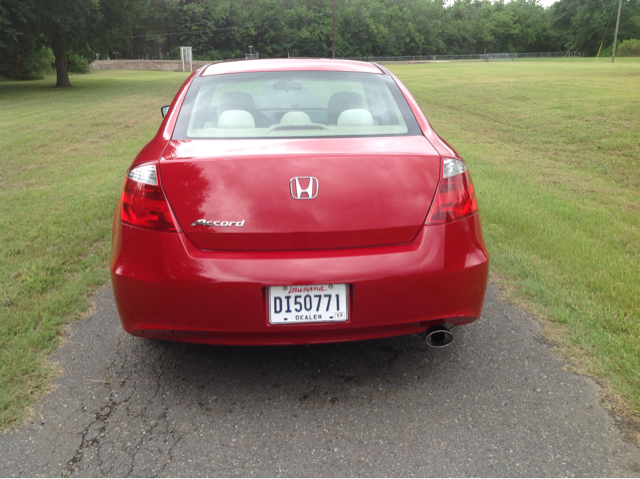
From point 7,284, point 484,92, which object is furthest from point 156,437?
point 484,92

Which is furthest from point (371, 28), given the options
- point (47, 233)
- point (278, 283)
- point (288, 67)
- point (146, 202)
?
point (278, 283)

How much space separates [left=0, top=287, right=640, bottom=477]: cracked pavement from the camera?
6.81ft

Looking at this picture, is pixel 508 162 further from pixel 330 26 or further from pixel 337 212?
pixel 330 26

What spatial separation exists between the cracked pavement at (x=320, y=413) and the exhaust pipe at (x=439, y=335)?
0.25m

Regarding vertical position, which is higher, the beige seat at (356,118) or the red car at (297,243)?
the beige seat at (356,118)

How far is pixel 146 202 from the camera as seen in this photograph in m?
2.35

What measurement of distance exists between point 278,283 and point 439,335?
862 millimetres

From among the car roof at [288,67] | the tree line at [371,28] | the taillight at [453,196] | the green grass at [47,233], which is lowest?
the green grass at [47,233]

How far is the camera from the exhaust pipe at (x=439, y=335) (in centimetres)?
247

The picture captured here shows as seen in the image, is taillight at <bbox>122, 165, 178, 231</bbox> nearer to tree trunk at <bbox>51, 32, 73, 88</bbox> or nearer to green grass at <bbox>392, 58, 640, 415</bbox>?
green grass at <bbox>392, 58, 640, 415</bbox>

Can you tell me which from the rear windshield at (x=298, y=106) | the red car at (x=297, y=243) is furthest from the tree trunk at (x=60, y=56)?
Answer: the red car at (x=297, y=243)

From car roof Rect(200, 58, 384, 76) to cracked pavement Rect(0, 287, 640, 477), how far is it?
173 centimetres

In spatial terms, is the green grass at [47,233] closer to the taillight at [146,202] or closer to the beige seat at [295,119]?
the taillight at [146,202]

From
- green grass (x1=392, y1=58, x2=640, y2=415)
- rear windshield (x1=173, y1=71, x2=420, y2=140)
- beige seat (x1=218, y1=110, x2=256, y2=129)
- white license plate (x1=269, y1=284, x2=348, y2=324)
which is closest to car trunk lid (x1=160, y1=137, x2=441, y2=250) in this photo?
white license plate (x1=269, y1=284, x2=348, y2=324)
